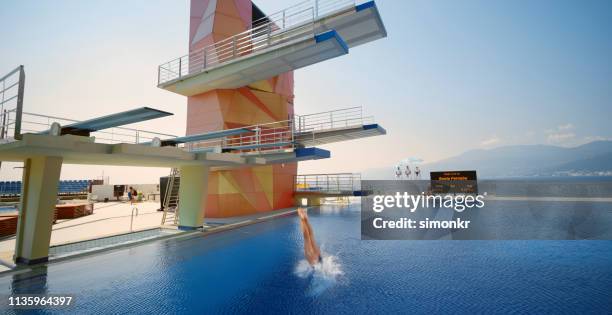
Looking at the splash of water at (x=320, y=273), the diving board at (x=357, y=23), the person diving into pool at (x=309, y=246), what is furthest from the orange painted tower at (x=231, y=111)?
the splash of water at (x=320, y=273)

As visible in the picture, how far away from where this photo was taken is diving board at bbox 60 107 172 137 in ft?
24.3

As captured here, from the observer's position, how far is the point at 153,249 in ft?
28.8

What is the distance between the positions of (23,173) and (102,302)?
5.50m

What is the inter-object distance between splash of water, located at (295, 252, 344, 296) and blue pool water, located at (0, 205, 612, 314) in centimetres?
3

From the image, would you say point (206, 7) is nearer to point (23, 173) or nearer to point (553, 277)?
point (23, 173)

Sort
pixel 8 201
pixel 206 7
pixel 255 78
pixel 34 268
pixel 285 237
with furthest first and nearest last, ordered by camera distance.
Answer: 1. pixel 8 201
2. pixel 206 7
3. pixel 255 78
4. pixel 285 237
5. pixel 34 268

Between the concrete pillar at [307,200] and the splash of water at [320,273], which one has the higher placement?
the concrete pillar at [307,200]

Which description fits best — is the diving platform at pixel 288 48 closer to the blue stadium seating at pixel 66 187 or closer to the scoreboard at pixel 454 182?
the scoreboard at pixel 454 182

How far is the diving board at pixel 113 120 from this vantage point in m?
7.41

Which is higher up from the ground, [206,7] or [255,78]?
[206,7]

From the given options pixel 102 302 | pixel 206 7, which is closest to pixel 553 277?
pixel 102 302

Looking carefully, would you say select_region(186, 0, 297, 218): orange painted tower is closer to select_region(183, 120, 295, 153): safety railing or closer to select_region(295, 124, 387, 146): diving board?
select_region(183, 120, 295, 153): safety railing

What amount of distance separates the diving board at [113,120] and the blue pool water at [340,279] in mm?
3700

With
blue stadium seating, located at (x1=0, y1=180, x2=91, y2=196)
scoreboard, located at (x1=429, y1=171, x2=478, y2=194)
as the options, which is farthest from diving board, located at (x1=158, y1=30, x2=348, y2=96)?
blue stadium seating, located at (x1=0, y1=180, x2=91, y2=196)
